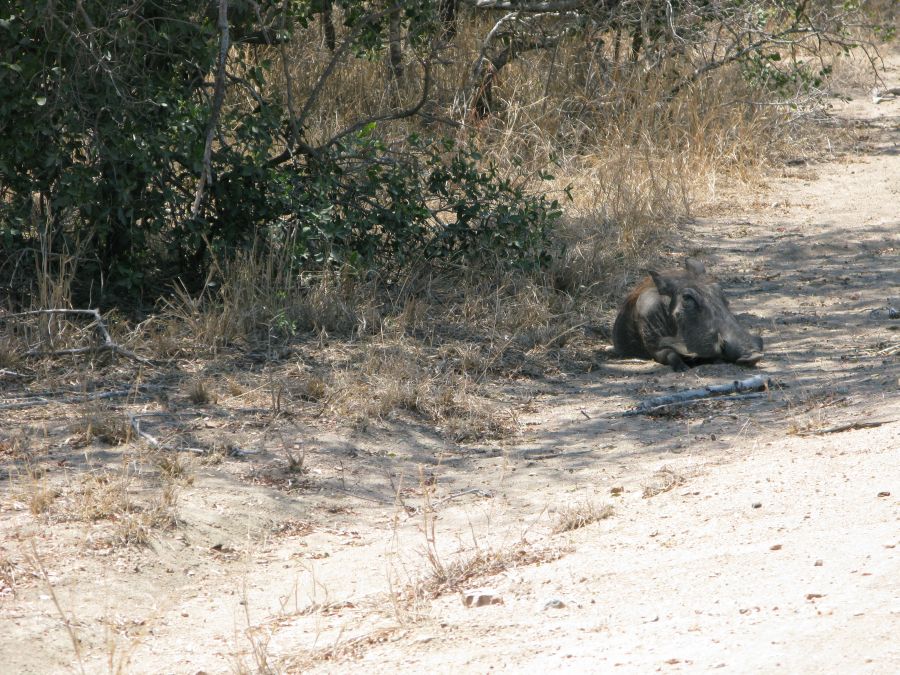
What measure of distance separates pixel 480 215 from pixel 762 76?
3.73 metres

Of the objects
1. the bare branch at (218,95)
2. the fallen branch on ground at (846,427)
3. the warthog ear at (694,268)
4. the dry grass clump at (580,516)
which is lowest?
the dry grass clump at (580,516)

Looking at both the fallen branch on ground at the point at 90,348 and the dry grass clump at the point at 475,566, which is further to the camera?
the fallen branch on ground at the point at 90,348

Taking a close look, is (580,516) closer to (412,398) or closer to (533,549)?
(533,549)

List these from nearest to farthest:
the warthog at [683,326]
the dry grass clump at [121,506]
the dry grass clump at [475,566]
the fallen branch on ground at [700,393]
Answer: the dry grass clump at [475,566], the dry grass clump at [121,506], the fallen branch on ground at [700,393], the warthog at [683,326]

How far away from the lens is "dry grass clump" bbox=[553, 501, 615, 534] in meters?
4.43

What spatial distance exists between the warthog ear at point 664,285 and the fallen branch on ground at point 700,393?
3.08 ft

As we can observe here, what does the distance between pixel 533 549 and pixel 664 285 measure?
3387 mm

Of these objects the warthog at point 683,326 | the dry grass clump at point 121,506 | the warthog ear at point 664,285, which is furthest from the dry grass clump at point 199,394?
the warthog ear at point 664,285

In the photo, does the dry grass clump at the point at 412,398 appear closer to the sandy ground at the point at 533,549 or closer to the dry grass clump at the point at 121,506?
the sandy ground at the point at 533,549

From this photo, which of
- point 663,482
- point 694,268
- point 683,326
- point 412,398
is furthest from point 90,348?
point 694,268

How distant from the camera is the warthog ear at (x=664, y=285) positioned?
23.6ft

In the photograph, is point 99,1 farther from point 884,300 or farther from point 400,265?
point 884,300

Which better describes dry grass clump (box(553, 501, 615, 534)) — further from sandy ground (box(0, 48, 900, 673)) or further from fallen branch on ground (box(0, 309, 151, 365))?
fallen branch on ground (box(0, 309, 151, 365))

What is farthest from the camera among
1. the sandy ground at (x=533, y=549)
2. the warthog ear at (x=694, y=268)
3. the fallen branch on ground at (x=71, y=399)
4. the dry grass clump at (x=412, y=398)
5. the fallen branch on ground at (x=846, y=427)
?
the warthog ear at (x=694, y=268)
